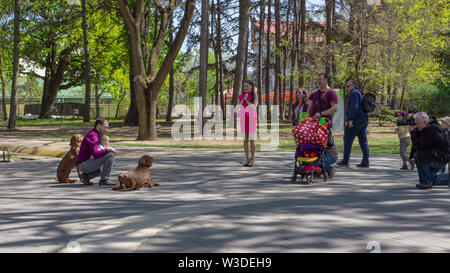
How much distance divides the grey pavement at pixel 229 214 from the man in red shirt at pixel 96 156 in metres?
0.30

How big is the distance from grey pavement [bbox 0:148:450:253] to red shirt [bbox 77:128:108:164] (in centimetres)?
59

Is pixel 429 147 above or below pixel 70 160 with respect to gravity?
above

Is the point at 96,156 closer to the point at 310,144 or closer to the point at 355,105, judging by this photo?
the point at 310,144

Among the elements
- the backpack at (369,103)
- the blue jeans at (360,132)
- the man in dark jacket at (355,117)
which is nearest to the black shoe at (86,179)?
the man in dark jacket at (355,117)

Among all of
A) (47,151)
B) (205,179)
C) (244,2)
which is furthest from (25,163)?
(244,2)

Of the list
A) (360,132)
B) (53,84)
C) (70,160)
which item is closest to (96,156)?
(70,160)

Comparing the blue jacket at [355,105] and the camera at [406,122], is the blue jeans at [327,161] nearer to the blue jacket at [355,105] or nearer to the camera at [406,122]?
the camera at [406,122]

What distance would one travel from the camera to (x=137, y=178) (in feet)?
29.1

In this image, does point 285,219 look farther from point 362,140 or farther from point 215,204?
point 362,140

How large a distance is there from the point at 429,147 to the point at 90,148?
237 inches

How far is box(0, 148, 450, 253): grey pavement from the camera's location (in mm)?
5176

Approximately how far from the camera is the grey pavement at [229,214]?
17.0ft
